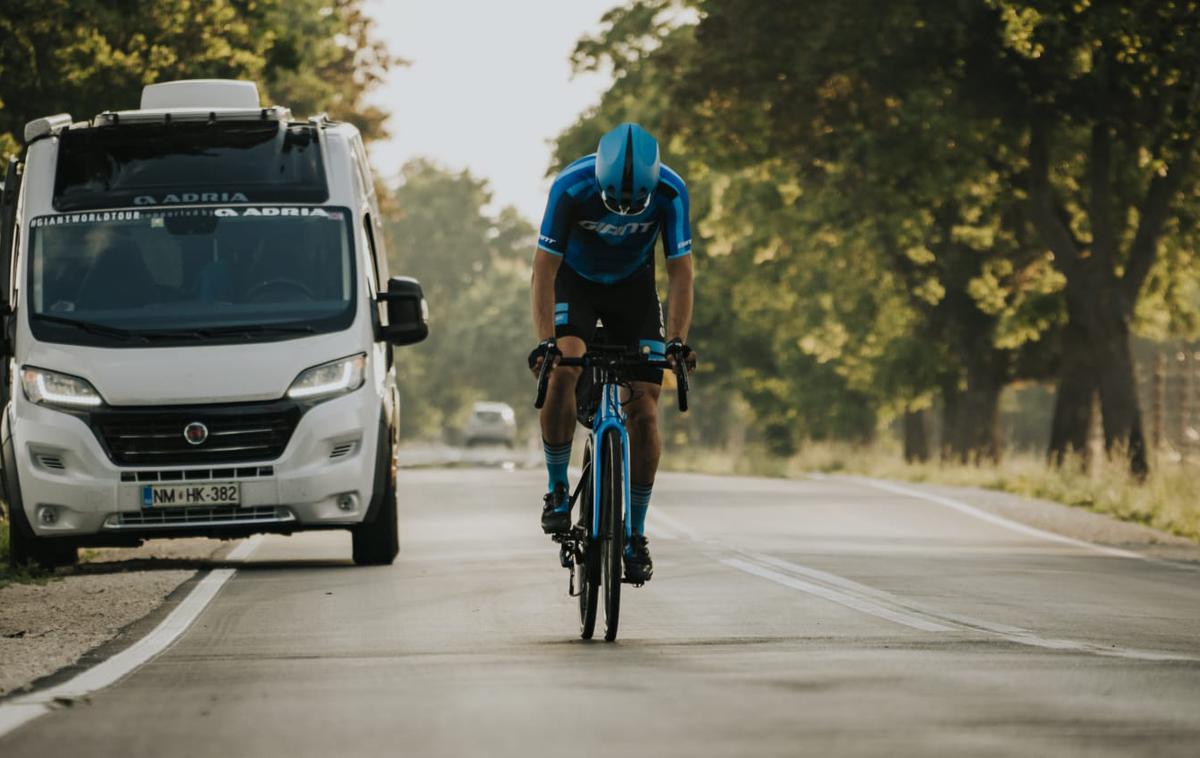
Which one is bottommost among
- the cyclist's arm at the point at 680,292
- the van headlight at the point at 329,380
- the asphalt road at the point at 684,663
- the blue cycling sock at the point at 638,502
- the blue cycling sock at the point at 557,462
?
the asphalt road at the point at 684,663

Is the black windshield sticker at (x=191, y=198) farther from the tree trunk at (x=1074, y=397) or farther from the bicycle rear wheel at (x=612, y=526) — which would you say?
the tree trunk at (x=1074, y=397)

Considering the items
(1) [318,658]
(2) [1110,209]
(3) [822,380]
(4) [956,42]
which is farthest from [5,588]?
(3) [822,380]

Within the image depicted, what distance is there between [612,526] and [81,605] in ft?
12.4

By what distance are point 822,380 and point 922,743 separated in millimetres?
48610

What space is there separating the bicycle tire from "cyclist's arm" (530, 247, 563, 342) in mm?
531

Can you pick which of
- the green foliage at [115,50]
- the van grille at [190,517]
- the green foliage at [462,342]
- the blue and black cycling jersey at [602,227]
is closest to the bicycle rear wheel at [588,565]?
the blue and black cycling jersey at [602,227]

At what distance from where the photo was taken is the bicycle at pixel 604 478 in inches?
361

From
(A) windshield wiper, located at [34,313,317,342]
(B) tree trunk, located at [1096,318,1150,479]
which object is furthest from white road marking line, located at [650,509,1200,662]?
(B) tree trunk, located at [1096,318,1150,479]

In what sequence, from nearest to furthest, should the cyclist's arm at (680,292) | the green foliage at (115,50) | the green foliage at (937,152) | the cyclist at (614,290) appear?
the cyclist at (614,290) < the cyclist's arm at (680,292) < the green foliage at (115,50) < the green foliage at (937,152)

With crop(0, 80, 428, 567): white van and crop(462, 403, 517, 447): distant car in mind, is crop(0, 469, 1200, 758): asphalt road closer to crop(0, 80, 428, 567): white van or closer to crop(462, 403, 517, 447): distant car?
crop(0, 80, 428, 567): white van

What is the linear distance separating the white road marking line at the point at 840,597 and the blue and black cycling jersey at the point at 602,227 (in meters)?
1.96

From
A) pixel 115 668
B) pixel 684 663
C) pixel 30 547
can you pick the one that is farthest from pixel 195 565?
pixel 684 663

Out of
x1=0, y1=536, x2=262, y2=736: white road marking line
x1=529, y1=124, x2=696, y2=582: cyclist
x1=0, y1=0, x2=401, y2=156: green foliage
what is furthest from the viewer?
x1=0, y1=0, x2=401, y2=156: green foliage

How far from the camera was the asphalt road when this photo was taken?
630 cm
